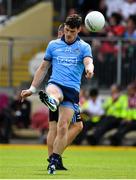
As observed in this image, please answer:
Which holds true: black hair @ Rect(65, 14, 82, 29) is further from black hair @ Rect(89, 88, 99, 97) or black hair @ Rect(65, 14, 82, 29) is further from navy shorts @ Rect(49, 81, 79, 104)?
black hair @ Rect(89, 88, 99, 97)

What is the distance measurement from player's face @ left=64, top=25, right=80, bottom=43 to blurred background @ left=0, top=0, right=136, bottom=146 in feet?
37.1

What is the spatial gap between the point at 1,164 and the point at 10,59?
12.7 meters

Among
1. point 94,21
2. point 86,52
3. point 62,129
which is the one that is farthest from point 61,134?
point 94,21

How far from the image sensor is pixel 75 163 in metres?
18.2

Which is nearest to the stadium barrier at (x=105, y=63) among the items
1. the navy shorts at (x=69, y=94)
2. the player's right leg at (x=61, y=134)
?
the navy shorts at (x=69, y=94)

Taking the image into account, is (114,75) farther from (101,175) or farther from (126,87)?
(101,175)

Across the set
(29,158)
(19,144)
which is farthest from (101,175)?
(19,144)

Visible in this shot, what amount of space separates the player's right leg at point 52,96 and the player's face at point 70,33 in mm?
758

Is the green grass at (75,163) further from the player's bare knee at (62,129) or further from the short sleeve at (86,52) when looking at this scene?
the short sleeve at (86,52)

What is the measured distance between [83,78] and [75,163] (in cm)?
1064

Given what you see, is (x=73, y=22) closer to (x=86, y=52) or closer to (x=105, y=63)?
(x=86, y=52)

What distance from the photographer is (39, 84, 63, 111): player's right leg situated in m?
14.5

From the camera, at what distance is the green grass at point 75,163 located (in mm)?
14633

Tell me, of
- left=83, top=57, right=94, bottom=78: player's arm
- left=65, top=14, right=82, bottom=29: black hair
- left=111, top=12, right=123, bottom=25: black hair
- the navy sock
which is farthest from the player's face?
left=111, top=12, right=123, bottom=25: black hair
